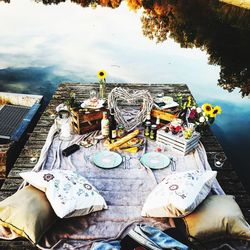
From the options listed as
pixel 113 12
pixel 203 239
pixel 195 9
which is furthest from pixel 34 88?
pixel 195 9

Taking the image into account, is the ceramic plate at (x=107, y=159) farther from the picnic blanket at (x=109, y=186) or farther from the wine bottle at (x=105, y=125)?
the wine bottle at (x=105, y=125)

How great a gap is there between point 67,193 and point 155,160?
5.68 ft

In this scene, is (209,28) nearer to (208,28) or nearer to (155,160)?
(208,28)

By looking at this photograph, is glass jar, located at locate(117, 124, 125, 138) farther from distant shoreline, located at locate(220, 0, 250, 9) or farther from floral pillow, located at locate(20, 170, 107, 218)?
distant shoreline, located at locate(220, 0, 250, 9)

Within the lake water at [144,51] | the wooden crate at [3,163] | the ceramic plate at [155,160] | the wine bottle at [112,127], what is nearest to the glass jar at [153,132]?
the ceramic plate at [155,160]

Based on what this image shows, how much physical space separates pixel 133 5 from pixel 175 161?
1915 centimetres

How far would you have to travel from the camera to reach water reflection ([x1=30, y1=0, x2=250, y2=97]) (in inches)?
484

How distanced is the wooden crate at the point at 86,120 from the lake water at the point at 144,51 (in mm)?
3265

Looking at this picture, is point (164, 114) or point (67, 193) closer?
point (67, 193)

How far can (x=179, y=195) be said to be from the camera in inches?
137

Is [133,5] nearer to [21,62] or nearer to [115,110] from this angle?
[21,62]

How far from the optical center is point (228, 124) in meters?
8.52

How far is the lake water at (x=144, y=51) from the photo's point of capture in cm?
981

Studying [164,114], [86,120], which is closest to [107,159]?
[86,120]
